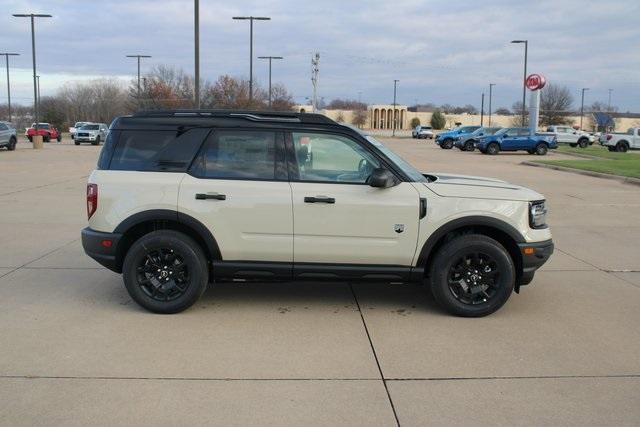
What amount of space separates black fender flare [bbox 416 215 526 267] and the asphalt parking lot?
2.01ft

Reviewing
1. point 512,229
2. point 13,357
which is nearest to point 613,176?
point 512,229

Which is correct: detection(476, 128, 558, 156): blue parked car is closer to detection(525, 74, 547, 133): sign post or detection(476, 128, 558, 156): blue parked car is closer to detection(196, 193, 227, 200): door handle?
detection(525, 74, 547, 133): sign post

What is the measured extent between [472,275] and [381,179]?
48.7 inches

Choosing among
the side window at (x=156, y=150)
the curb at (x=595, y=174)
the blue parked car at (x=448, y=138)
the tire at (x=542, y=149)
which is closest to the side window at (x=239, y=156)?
the side window at (x=156, y=150)

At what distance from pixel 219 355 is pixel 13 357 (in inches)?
59.1

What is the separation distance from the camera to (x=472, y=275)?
5461 mm

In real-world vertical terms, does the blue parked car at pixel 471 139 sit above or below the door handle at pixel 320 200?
above

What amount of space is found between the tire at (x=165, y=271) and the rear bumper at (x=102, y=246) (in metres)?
0.16

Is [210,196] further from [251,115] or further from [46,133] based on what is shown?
[46,133]

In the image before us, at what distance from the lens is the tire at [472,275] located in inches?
211

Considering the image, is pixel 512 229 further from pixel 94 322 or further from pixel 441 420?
pixel 94 322

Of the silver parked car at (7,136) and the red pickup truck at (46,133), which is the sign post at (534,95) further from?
the red pickup truck at (46,133)

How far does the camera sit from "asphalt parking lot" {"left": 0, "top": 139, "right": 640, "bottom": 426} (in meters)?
3.68

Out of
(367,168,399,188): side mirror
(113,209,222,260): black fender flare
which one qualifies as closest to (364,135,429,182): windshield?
(367,168,399,188): side mirror
